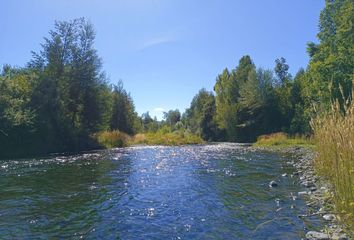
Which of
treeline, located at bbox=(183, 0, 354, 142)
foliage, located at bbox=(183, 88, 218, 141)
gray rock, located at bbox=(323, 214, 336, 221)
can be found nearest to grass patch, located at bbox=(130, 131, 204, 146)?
treeline, located at bbox=(183, 0, 354, 142)

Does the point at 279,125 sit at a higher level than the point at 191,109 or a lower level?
lower

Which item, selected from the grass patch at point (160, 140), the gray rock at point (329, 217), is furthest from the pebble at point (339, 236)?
the grass patch at point (160, 140)

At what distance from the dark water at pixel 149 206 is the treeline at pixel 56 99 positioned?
1345cm

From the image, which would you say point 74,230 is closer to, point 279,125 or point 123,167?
point 123,167

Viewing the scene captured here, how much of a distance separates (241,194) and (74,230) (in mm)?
5650

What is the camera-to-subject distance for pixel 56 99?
31.9 m

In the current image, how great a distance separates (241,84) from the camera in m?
65.7

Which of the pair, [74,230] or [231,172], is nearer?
[74,230]

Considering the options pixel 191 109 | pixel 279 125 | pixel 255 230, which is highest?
pixel 191 109

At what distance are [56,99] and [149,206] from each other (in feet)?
82.5

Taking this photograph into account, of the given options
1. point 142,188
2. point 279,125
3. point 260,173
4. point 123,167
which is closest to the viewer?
point 142,188

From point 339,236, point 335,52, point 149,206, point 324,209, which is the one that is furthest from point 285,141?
point 339,236

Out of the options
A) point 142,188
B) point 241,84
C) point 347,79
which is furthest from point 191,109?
point 142,188

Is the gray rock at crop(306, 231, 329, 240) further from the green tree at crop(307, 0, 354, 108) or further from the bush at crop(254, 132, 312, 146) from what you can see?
the bush at crop(254, 132, 312, 146)
